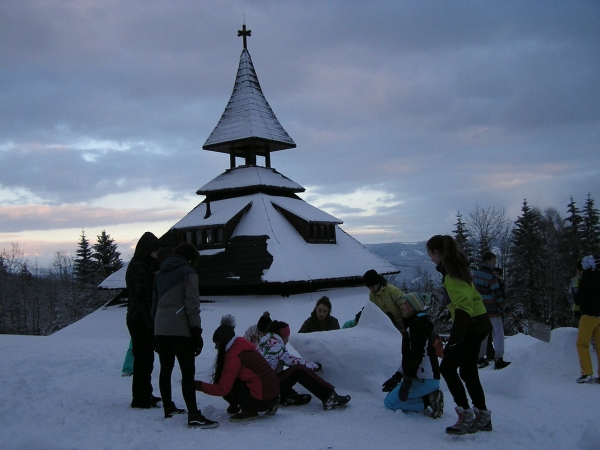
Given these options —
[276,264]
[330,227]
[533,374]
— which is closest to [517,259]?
[330,227]

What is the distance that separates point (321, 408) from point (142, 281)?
9.33 ft

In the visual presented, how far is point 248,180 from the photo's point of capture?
76.0ft

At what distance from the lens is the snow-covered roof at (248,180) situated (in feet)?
75.4

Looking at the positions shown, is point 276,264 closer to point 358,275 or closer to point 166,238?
point 358,275

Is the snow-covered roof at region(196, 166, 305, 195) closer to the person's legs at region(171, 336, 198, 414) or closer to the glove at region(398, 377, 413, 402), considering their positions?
the person's legs at region(171, 336, 198, 414)

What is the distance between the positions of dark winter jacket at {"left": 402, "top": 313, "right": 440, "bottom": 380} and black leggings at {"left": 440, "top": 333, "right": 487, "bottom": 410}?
0.35m

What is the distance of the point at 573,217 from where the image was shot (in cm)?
3972

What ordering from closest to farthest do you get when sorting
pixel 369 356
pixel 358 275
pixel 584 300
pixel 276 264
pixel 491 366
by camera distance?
pixel 369 356 → pixel 584 300 → pixel 491 366 → pixel 276 264 → pixel 358 275

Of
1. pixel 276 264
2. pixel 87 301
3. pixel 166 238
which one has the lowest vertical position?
pixel 87 301

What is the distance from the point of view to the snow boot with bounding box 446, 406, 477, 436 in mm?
5082

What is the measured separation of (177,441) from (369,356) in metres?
2.94

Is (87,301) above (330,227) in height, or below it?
below

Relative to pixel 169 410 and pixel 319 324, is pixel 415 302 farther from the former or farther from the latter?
pixel 169 410

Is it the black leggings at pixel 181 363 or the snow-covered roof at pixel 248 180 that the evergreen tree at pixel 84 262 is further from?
the black leggings at pixel 181 363
